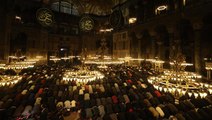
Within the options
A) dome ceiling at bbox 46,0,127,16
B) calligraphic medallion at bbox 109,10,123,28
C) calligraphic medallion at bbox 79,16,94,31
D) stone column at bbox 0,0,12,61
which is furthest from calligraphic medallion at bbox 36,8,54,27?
dome ceiling at bbox 46,0,127,16

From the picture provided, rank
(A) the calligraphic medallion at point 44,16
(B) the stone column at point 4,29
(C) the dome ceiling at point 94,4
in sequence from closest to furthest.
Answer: (A) the calligraphic medallion at point 44,16 → (B) the stone column at point 4,29 → (C) the dome ceiling at point 94,4

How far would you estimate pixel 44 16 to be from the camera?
38.1 ft

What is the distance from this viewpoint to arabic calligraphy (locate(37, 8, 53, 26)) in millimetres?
11469

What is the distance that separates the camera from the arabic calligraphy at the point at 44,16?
11469mm

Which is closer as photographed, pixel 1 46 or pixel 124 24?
pixel 1 46

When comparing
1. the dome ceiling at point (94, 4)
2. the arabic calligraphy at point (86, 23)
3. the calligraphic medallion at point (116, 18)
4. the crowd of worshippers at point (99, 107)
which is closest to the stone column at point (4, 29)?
the dome ceiling at point (94, 4)

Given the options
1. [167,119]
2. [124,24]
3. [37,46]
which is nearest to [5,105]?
[167,119]

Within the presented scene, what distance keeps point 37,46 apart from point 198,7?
21224mm

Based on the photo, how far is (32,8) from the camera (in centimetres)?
2064

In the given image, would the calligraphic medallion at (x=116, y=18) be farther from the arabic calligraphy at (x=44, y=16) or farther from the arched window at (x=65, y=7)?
the arched window at (x=65, y=7)

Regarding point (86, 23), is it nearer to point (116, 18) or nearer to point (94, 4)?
point (116, 18)

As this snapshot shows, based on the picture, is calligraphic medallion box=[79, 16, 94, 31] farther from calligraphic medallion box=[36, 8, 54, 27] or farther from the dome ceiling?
the dome ceiling

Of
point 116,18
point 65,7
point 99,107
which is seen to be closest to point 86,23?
point 116,18

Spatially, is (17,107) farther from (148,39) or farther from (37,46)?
(148,39)
